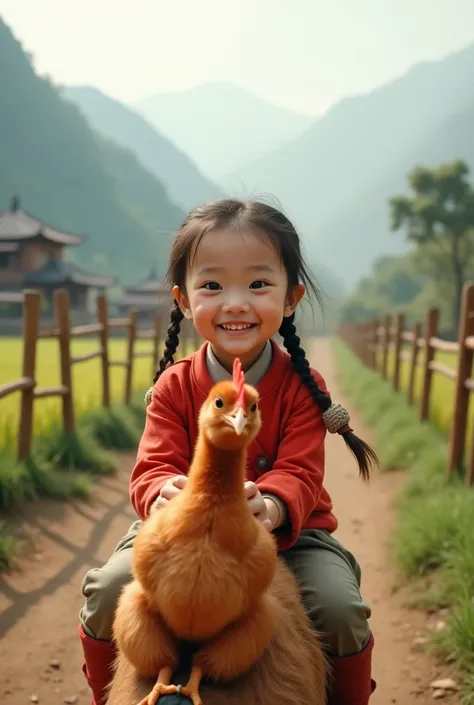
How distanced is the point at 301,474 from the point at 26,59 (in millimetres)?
67644

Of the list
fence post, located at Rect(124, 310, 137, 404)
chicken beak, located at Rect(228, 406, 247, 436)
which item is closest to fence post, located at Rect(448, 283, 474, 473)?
chicken beak, located at Rect(228, 406, 247, 436)

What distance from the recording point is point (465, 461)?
4805mm

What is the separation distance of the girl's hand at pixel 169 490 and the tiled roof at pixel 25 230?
115 ft

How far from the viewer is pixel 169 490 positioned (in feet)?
4.73

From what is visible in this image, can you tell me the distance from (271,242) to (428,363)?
5.32 m

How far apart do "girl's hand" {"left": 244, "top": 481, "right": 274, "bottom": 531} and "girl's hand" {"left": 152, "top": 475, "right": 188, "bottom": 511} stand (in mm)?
147

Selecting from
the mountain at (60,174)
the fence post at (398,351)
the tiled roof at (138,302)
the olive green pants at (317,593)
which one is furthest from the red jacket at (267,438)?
the mountain at (60,174)

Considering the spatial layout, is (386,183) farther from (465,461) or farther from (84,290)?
(465,461)

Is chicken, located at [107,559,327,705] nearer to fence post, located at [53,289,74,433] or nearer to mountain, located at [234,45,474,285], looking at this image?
fence post, located at [53,289,74,433]

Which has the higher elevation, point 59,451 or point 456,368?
point 456,368

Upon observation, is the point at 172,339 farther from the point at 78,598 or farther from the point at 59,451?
the point at 59,451

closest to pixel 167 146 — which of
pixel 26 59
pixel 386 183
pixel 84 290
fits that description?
pixel 386 183

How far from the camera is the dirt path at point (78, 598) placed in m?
2.80

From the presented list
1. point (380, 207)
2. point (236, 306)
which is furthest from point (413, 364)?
point (380, 207)
